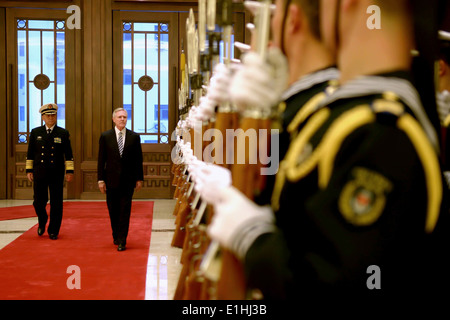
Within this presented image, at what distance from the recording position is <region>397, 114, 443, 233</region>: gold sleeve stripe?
824mm

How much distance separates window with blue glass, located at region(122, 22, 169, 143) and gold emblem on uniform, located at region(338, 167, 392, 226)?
709cm

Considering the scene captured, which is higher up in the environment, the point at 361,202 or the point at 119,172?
the point at 361,202

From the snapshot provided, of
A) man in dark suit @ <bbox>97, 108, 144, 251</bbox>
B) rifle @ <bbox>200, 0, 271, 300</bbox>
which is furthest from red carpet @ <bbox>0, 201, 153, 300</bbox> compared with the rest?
rifle @ <bbox>200, 0, 271, 300</bbox>

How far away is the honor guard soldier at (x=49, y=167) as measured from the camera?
15.3 ft

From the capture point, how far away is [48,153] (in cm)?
472

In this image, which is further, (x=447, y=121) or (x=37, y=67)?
(x=37, y=67)

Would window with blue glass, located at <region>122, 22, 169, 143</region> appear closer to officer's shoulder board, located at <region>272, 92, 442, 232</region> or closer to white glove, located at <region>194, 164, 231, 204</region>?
white glove, located at <region>194, 164, 231, 204</region>

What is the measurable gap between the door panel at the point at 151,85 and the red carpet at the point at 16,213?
1782 mm

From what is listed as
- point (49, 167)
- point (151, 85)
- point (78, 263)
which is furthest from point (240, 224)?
point (151, 85)

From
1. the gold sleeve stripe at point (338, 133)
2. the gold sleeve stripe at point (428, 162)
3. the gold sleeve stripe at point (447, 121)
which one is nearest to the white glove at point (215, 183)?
the gold sleeve stripe at point (338, 133)

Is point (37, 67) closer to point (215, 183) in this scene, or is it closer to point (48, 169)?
point (48, 169)

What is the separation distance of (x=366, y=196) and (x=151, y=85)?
7.19 meters

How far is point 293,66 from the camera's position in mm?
1275

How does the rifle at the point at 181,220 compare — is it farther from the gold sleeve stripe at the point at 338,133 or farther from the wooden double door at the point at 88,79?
the wooden double door at the point at 88,79
